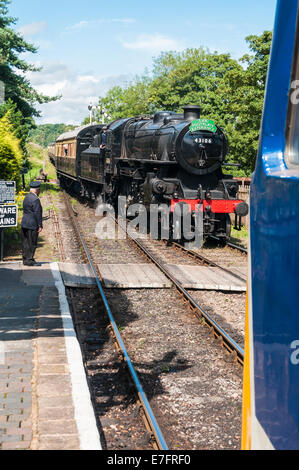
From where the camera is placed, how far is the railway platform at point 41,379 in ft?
12.9

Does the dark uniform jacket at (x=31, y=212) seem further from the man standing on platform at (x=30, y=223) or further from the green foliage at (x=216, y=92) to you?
the green foliage at (x=216, y=92)

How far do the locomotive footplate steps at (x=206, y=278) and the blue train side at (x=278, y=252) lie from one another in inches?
289

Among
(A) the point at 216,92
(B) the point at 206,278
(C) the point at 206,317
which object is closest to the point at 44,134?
(A) the point at 216,92

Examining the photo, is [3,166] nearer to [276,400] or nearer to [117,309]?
[117,309]

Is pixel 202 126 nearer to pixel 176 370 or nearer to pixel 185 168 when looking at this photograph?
pixel 185 168

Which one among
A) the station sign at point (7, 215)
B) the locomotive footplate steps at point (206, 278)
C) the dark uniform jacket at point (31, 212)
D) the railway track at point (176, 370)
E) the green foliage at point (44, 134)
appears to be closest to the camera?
the railway track at point (176, 370)

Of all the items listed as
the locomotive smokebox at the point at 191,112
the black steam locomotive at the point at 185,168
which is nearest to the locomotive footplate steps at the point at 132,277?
the black steam locomotive at the point at 185,168

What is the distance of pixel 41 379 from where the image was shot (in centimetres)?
502

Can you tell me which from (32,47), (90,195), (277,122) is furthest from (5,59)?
(277,122)

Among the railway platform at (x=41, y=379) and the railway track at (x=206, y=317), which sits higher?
the railway platform at (x=41, y=379)

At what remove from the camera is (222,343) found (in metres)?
6.73

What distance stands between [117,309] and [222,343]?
2200 mm

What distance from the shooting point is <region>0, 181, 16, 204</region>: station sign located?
10.3 m

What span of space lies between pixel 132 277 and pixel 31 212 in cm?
237
